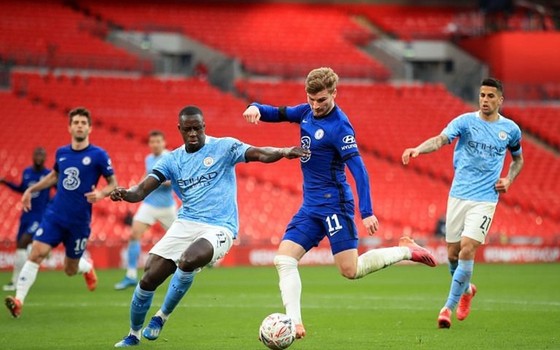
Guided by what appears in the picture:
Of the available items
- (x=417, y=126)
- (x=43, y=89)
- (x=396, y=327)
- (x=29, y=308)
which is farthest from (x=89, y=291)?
(x=417, y=126)

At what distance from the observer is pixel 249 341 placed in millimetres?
11055

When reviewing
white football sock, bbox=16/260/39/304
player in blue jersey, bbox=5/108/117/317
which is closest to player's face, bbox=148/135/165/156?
player in blue jersey, bbox=5/108/117/317

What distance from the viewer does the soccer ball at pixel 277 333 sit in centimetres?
962

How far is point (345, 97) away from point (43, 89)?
33.6 feet

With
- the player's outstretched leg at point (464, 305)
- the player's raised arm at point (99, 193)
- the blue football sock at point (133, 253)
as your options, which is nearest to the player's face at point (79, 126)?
the player's raised arm at point (99, 193)

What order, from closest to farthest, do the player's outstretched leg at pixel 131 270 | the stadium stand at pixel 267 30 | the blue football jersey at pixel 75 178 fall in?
the blue football jersey at pixel 75 178
the player's outstretched leg at pixel 131 270
the stadium stand at pixel 267 30

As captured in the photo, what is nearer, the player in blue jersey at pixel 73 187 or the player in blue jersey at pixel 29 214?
the player in blue jersey at pixel 73 187

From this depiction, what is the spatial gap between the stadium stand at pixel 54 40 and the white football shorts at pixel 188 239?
2470 cm

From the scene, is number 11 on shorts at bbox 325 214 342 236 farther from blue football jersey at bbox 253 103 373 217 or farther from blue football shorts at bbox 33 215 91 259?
blue football shorts at bbox 33 215 91 259

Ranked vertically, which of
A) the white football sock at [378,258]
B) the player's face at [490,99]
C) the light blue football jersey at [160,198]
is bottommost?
the light blue football jersey at [160,198]

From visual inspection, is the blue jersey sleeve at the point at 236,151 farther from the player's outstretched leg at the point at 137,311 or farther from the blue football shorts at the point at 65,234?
the blue football shorts at the point at 65,234

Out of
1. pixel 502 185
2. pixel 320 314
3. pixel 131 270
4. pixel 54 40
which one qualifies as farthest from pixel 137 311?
pixel 54 40

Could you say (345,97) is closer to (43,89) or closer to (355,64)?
(355,64)

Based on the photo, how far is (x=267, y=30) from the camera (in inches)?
1619
